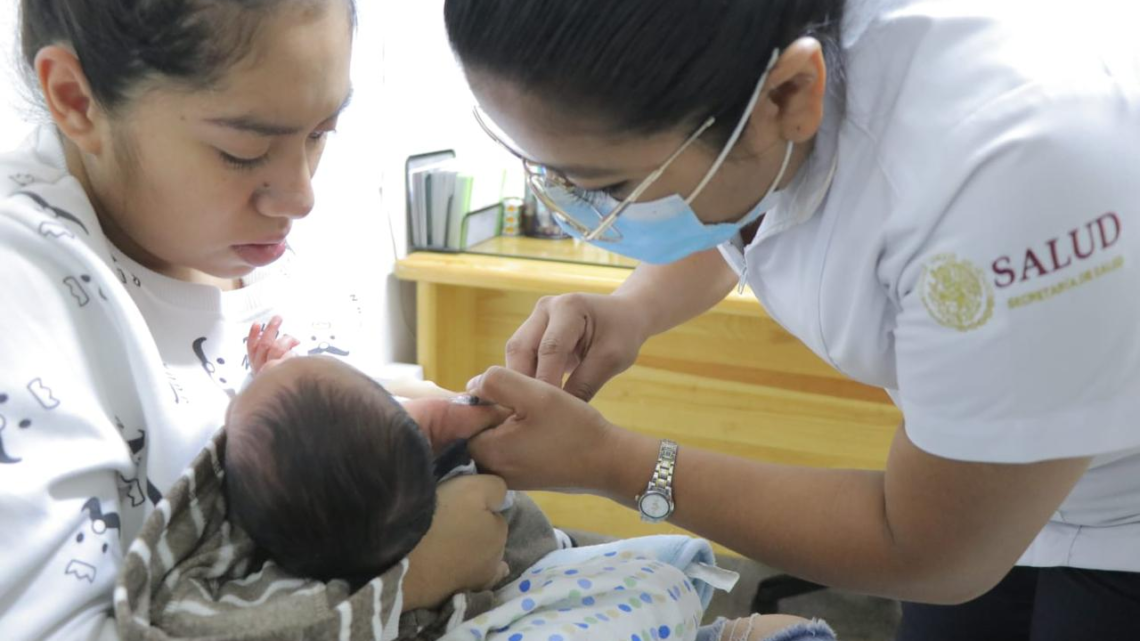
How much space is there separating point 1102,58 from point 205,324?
38.4 inches

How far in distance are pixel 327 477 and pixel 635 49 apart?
50 centimetres

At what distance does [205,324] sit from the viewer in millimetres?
1132

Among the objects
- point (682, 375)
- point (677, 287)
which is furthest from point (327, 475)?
point (682, 375)

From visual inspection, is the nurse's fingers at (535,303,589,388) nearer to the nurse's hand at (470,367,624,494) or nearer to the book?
the nurse's hand at (470,367,624,494)

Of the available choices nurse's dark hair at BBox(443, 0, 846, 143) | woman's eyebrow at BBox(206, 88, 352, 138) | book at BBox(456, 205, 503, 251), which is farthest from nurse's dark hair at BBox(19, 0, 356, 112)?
book at BBox(456, 205, 503, 251)

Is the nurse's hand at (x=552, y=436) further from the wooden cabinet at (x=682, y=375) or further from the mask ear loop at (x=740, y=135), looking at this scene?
the wooden cabinet at (x=682, y=375)

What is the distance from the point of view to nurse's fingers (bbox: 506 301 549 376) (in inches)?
49.5

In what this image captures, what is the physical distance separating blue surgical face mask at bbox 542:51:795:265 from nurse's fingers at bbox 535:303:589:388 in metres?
0.25

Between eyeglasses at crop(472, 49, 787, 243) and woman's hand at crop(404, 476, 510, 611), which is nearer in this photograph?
eyeglasses at crop(472, 49, 787, 243)

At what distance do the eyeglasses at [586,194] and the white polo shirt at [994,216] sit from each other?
12cm

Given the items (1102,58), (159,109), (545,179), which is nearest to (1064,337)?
(1102,58)

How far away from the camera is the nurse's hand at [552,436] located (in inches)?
39.5

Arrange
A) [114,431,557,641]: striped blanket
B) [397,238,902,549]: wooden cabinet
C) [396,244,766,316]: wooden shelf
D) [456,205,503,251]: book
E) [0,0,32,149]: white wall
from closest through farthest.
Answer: [114,431,557,641]: striped blanket → [0,0,32,149]: white wall → [396,244,766,316]: wooden shelf → [397,238,902,549]: wooden cabinet → [456,205,503,251]: book

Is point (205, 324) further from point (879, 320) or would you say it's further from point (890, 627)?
point (890, 627)
